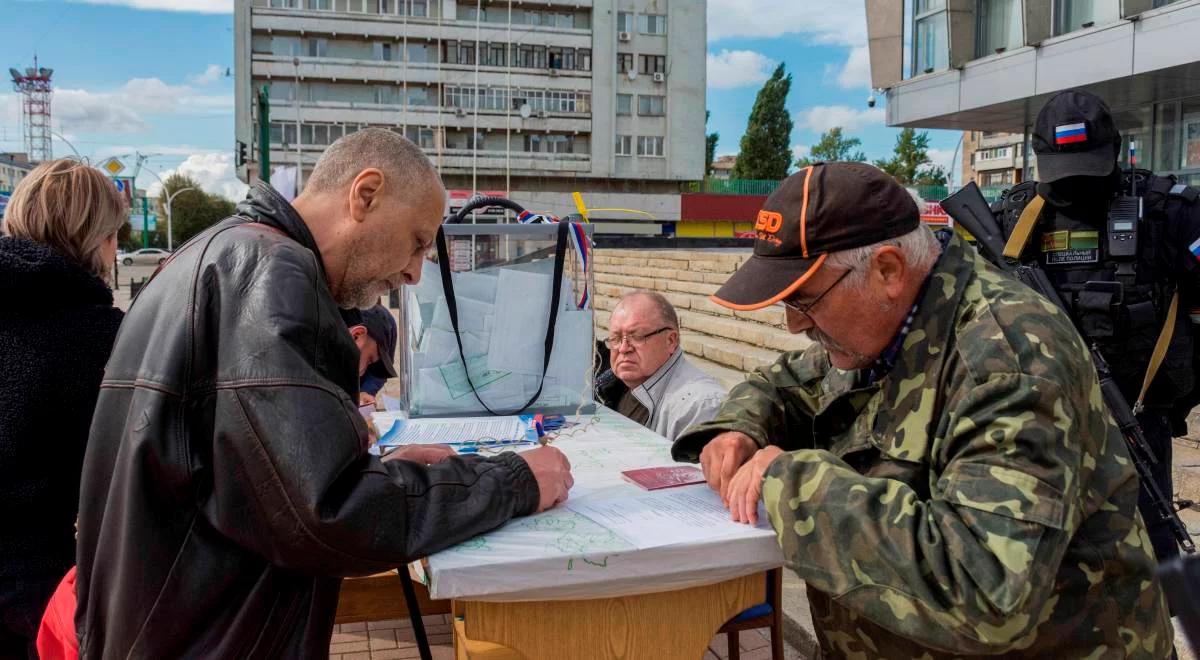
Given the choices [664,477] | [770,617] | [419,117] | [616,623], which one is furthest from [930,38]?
[419,117]

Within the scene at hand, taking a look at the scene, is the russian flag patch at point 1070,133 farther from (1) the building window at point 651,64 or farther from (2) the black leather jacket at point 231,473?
(1) the building window at point 651,64

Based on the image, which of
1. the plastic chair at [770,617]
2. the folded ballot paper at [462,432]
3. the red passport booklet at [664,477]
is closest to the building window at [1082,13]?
the plastic chair at [770,617]

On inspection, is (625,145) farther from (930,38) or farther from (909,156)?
(930,38)

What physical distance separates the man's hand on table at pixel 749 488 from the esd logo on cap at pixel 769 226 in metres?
0.40

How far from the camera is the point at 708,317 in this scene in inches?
395


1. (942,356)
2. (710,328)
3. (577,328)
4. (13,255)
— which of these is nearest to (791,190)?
(942,356)

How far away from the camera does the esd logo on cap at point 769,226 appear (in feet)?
5.28

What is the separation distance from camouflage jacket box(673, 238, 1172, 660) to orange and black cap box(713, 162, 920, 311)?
145 millimetres

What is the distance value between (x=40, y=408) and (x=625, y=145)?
173ft

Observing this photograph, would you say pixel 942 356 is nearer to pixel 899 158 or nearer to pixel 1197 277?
pixel 1197 277

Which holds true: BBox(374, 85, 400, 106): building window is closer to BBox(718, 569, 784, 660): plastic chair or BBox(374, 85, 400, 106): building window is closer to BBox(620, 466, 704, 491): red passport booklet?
BBox(718, 569, 784, 660): plastic chair

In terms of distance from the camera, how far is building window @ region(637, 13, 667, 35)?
174ft

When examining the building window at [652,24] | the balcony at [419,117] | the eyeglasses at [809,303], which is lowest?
the eyeglasses at [809,303]

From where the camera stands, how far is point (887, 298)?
159 cm
